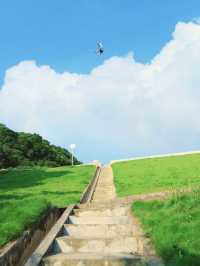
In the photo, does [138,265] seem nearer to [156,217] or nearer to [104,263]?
[104,263]

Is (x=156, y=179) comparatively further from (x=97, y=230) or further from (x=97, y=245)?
(x=97, y=245)

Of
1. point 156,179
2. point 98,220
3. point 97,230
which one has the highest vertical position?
point 156,179

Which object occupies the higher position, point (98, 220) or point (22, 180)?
point (22, 180)

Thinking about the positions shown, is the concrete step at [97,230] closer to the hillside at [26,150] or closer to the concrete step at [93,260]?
the concrete step at [93,260]

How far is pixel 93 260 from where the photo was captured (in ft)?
27.8

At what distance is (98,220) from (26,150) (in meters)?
72.4

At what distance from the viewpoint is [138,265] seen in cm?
837

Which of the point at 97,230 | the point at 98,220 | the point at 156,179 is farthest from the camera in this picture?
the point at 156,179

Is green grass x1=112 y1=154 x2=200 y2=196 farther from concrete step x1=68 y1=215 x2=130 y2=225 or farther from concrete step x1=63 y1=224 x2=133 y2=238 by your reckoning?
concrete step x1=63 y1=224 x2=133 y2=238

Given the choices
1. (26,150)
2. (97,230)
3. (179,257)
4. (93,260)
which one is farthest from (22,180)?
(26,150)

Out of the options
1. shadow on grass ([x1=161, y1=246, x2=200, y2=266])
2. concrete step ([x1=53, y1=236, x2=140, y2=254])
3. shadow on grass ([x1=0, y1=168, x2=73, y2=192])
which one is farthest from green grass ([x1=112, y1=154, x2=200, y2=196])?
shadow on grass ([x1=161, y1=246, x2=200, y2=266])

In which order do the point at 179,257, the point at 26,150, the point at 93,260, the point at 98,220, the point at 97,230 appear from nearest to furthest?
the point at 179,257 < the point at 93,260 < the point at 97,230 < the point at 98,220 < the point at 26,150

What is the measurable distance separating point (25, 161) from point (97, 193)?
56.4 metres

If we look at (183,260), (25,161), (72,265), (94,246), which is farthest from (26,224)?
(25,161)
